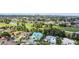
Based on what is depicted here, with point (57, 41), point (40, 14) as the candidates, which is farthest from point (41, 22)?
point (57, 41)

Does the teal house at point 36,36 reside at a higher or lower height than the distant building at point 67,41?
higher

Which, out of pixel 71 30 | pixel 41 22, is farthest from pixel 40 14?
pixel 71 30

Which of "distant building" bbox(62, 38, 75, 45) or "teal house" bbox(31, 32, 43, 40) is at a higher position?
"teal house" bbox(31, 32, 43, 40)
